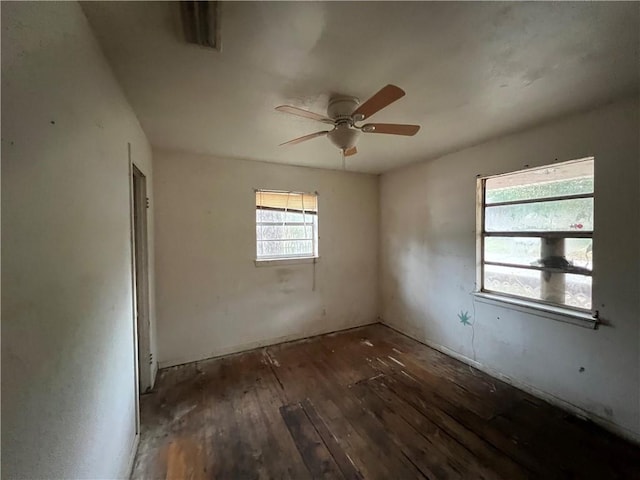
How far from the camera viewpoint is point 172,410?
221 cm

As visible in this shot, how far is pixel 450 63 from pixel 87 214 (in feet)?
6.44

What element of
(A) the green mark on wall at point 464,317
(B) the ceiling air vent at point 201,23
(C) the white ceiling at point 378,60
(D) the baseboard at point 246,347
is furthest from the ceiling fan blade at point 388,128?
(D) the baseboard at point 246,347

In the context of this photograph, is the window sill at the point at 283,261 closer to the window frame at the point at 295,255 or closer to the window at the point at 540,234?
the window frame at the point at 295,255

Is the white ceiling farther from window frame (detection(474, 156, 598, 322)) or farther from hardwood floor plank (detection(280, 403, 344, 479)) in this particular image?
hardwood floor plank (detection(280, 403, 344, 479))

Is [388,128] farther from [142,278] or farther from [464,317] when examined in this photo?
[142,278]

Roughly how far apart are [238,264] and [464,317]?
276 cm

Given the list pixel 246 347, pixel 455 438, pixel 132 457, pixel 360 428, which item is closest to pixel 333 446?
pixel 360 428

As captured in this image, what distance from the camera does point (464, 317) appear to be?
3000mm

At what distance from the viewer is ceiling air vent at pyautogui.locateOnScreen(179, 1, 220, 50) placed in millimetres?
1044

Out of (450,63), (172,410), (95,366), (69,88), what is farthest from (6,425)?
(450,63)

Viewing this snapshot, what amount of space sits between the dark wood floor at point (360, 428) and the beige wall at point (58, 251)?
61 cm

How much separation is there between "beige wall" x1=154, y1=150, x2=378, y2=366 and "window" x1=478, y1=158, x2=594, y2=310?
1.78 meters

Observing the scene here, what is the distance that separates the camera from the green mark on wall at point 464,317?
2955 mm

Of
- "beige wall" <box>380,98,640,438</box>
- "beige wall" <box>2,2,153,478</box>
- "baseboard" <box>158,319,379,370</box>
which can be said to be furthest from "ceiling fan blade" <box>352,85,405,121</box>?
"baseboard" <box>158,319,379,370</box>
